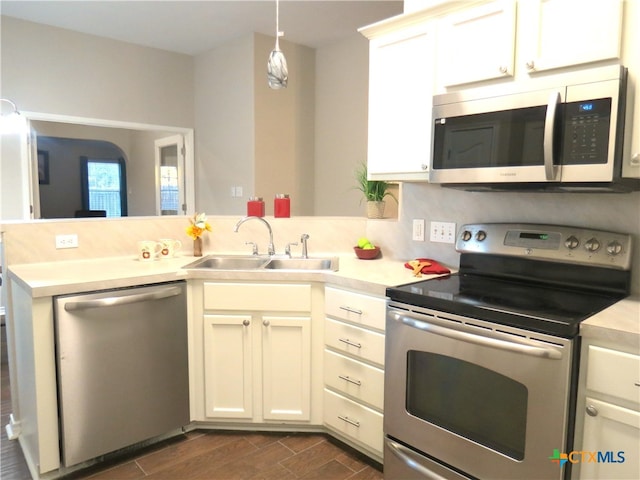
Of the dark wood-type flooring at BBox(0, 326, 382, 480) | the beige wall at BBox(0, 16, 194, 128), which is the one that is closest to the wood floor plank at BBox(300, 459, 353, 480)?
the dark wood-type flooring at BBox(0, 326, 382, 480)

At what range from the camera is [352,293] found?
2059 millimetres

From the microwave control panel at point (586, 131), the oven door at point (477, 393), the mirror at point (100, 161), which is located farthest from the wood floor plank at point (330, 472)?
the mirror at point (100, 161)

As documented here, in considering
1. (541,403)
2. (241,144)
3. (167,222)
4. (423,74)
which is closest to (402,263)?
(423,74)

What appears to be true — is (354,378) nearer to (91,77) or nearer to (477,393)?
(477,393)

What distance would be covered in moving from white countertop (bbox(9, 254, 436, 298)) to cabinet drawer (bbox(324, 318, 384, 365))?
197 mm

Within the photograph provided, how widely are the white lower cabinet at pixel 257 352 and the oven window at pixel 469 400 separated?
25.7 inches

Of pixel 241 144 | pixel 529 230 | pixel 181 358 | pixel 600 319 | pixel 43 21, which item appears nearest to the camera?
pixel 600 319

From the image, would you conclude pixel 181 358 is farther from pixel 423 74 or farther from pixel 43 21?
pixel 43 21

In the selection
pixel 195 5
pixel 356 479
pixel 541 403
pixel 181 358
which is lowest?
pixel 356 479

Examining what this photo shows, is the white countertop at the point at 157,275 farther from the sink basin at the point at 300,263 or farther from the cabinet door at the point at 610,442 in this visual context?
the cabinet door at the point at 610,442

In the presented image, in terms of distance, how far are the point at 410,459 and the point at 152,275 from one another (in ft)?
4.58

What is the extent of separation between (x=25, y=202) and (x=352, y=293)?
12.9 ft

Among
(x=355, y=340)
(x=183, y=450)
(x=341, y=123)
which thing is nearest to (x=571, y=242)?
(x=355, y=340)

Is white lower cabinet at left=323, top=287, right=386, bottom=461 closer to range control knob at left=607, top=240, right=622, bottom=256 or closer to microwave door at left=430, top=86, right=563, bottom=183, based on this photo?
microwave door at left=430, top=86, right=563, bottom=183
